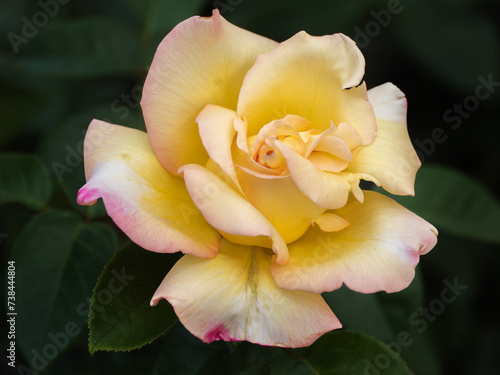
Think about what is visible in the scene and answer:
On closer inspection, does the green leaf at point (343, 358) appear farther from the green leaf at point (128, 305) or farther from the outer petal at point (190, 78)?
the outer petal at point (190, 78)

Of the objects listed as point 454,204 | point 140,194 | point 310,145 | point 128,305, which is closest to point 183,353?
point 128,305

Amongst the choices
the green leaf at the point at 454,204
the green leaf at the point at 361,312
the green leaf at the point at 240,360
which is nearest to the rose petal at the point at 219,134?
the green leaf at the point at 240,360

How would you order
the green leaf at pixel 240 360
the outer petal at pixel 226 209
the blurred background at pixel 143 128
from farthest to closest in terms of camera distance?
the blurred background at pixel 143 128, the green leaf at pixel 240 360, the outer petal at pixel 226 209

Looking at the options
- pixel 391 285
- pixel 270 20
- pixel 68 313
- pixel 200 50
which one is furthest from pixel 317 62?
pixel 270 20

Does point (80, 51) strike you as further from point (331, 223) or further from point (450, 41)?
point (450, 41)

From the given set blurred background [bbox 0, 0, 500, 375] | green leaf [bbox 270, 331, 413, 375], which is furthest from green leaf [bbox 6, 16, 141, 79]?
green leaf [bbox 270, 331, 413, 375]

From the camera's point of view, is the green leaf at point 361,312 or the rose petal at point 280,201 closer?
the rose petal at point 280,201
